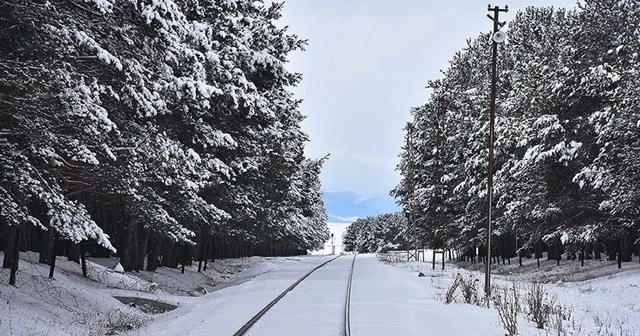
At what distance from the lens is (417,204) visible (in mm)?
43062

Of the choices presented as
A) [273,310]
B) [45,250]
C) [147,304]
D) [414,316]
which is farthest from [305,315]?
[45,250]

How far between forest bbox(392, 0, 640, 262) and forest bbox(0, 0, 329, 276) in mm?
11507

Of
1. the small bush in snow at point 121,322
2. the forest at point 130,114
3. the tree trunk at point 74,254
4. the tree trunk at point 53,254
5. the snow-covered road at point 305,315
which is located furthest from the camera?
the tree trunk at point 74,254

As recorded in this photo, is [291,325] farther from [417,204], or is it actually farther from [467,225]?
[417,204]

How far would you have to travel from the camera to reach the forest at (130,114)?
8.63 m

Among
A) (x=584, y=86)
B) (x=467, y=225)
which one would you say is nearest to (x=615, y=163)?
(x=584, y=86)

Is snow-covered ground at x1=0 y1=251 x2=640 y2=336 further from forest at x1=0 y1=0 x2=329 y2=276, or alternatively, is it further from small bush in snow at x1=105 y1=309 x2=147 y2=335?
forest at x1=0 y1=0 x2=329 y2=276

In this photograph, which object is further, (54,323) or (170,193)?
(170,193)

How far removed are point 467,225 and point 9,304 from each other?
29001mm

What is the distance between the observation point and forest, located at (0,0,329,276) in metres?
8.63

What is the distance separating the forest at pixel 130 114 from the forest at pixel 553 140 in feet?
37.8

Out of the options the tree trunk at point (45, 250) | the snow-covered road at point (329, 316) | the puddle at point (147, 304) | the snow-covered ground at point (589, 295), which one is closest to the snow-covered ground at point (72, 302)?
the puddle at point (147, 304)

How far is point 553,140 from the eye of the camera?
2653 centimetres

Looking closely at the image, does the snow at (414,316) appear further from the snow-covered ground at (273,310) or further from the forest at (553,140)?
the forest at (553,140)
